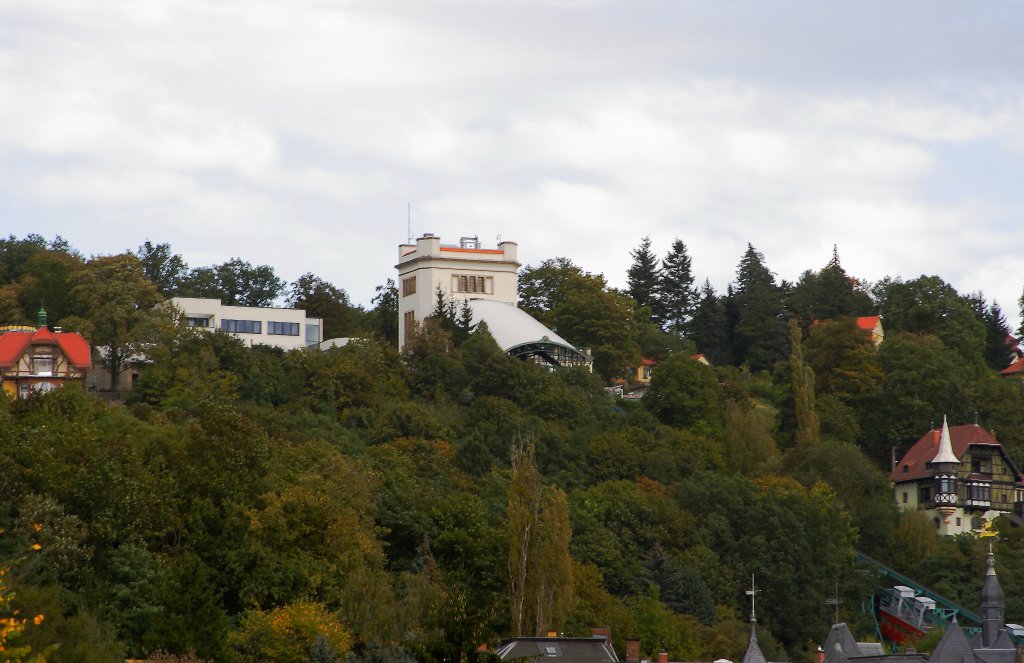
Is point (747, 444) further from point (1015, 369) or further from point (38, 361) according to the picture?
point (38, 361)

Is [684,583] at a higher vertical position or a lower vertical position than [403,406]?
lower

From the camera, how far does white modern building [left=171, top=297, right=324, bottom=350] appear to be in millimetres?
112000

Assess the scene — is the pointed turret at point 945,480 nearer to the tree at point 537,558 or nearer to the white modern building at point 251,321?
the white modern building at point 251,321

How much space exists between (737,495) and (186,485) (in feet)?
107

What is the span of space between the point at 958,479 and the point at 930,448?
2.43m

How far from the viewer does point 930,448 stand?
364 feet

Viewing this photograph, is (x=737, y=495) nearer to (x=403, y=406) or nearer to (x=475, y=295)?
(x=403, y=406)

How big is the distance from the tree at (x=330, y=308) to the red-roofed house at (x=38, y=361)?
19056 mm

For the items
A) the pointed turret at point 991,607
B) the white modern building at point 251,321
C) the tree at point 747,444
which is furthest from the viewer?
the white modern building at point 251,321

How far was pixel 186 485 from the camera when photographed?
238 ft

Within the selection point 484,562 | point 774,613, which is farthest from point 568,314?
point 484,562

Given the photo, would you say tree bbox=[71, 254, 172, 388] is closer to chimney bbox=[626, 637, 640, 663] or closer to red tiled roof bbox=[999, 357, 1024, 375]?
chimney bbox=[626, 637, 640, 663]

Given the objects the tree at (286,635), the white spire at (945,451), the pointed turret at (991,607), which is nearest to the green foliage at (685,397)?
the white spire at (945,451)

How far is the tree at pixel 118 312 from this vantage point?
105 metres
